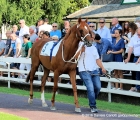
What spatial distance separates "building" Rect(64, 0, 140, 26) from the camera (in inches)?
1351

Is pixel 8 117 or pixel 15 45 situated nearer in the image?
pixel 8 117

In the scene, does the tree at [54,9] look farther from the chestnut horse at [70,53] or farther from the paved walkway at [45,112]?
the chestnut horse at [70,53]

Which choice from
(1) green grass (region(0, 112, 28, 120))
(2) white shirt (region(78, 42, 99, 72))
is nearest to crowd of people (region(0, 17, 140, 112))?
(2) white shirt (region(78, 42, 99, 72))

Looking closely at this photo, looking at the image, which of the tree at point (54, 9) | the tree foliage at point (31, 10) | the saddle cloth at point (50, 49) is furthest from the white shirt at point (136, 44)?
the tree at point (54, 9)

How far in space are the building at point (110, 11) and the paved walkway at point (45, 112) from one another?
18698 mm

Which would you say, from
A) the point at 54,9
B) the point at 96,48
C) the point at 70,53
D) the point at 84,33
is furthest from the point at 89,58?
the point at 54,9

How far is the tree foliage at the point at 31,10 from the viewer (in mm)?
42688

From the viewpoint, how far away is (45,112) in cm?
1241

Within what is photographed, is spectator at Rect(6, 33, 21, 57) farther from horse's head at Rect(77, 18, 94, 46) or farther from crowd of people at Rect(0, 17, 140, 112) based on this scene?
horse's head at Rect(77, 18, 94, 46)

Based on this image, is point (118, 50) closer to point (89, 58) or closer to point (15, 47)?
point (89, 58)

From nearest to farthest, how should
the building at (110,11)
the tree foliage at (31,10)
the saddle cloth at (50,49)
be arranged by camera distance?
the saddle cloth at (50,49) < the building at (110,11) < the tree foliage at (31,10)

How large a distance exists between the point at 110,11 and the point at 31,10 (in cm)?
924

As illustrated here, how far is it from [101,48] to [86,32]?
11.7ft

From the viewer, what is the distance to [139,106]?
44.3 feet
